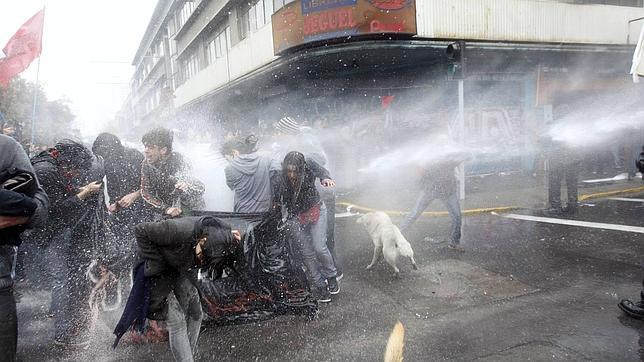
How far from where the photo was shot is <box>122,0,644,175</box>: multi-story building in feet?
32.2

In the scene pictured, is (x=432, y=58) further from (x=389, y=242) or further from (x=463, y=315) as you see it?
(x=463, y=315)

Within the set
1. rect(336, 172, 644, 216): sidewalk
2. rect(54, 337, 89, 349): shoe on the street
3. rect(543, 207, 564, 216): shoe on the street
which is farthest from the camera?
rect(336, 172, 644, 216): sidewalk

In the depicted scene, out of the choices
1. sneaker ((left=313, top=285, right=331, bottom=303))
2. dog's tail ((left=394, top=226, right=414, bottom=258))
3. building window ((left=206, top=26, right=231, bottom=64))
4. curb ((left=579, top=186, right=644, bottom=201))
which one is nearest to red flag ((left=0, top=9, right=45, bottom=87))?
sneaker ((left=313, top=285, right=331, bottom=303))

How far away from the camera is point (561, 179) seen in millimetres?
7734

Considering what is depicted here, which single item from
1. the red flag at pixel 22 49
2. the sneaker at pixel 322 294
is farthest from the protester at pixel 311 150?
the red flag at pixel 22 49

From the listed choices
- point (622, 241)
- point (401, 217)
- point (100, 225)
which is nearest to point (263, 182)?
point (100, 225)

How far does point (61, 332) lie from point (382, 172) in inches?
384

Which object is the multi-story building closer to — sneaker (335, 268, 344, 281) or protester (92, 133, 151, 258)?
sneaker (335, 268, 344, 281)

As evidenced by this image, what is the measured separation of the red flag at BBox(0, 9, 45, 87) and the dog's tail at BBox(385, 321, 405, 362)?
9929 millimetres

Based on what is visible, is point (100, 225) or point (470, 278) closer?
point (100, 225)

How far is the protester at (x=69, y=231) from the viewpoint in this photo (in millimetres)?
3707

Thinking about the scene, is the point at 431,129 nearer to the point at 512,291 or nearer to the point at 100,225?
the point at 512,291

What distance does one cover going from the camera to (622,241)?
5.87 m

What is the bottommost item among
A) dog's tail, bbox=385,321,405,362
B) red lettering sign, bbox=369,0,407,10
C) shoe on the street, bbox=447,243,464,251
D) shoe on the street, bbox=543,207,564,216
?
dog's tail, bbox=385,321,405,362
